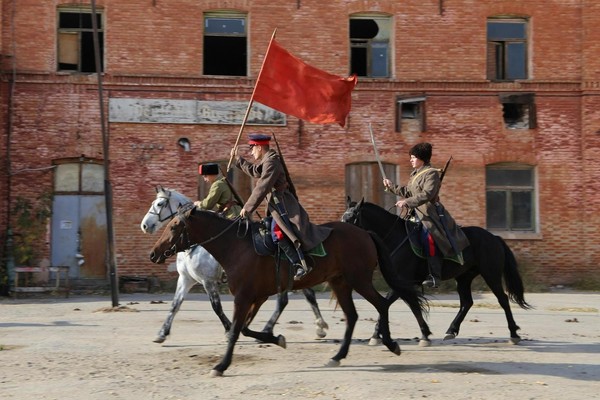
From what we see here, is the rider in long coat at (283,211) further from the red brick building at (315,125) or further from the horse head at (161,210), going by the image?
the red brick building at (315,125)

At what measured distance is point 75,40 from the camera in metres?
21.8

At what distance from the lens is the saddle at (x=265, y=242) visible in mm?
9703

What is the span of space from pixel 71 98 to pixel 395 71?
27.0 feet

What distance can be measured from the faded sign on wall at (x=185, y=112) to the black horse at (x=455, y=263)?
401 inches

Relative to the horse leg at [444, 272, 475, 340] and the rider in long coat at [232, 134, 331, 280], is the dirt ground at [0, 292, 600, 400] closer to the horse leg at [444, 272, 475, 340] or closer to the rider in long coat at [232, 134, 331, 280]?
the horse leg at [444, 272, 475, 340]

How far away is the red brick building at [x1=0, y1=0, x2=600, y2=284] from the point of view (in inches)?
842

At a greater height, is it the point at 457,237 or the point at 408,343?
the point at 457,237

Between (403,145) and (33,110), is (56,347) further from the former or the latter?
(403,145)

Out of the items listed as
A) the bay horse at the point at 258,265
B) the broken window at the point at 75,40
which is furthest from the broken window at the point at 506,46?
the bay horse at the point at 258,265

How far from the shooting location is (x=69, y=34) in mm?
21797

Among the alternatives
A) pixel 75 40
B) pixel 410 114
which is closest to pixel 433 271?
pixel 410 114

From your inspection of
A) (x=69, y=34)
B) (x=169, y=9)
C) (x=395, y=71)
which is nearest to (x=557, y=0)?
(x=395, y=71)

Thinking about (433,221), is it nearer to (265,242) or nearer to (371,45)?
(265,242)

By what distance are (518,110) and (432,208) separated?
38.6 feet
